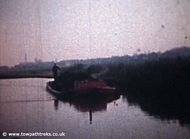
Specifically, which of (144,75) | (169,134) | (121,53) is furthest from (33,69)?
(169,134)

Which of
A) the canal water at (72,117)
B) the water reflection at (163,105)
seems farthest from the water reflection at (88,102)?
the water reflection at (163,105)

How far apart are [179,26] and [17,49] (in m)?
0.94

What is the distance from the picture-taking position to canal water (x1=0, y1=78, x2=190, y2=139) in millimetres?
1784

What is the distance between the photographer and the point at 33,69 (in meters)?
1.86

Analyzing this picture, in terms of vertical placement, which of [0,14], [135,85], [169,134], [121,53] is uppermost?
[0,14]

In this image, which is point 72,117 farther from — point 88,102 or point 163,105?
point 163,105

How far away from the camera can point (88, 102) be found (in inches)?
72.3

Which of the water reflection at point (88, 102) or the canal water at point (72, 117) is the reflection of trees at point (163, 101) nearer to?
the canal water at point (72, 117)

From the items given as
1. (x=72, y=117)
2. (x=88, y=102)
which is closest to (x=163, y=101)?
(x=88, y=102)

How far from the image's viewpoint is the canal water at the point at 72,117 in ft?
5.85

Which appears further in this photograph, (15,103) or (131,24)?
(15,103)

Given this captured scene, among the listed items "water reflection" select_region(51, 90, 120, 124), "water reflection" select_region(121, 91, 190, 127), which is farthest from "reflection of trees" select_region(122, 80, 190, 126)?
"water reflection" select_region(51, 90, 120, 124)

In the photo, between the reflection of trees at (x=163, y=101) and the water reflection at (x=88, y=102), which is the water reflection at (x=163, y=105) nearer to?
the reflection of trees at (x=163, y=101)

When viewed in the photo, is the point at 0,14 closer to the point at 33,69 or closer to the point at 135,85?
the point at 33,69
